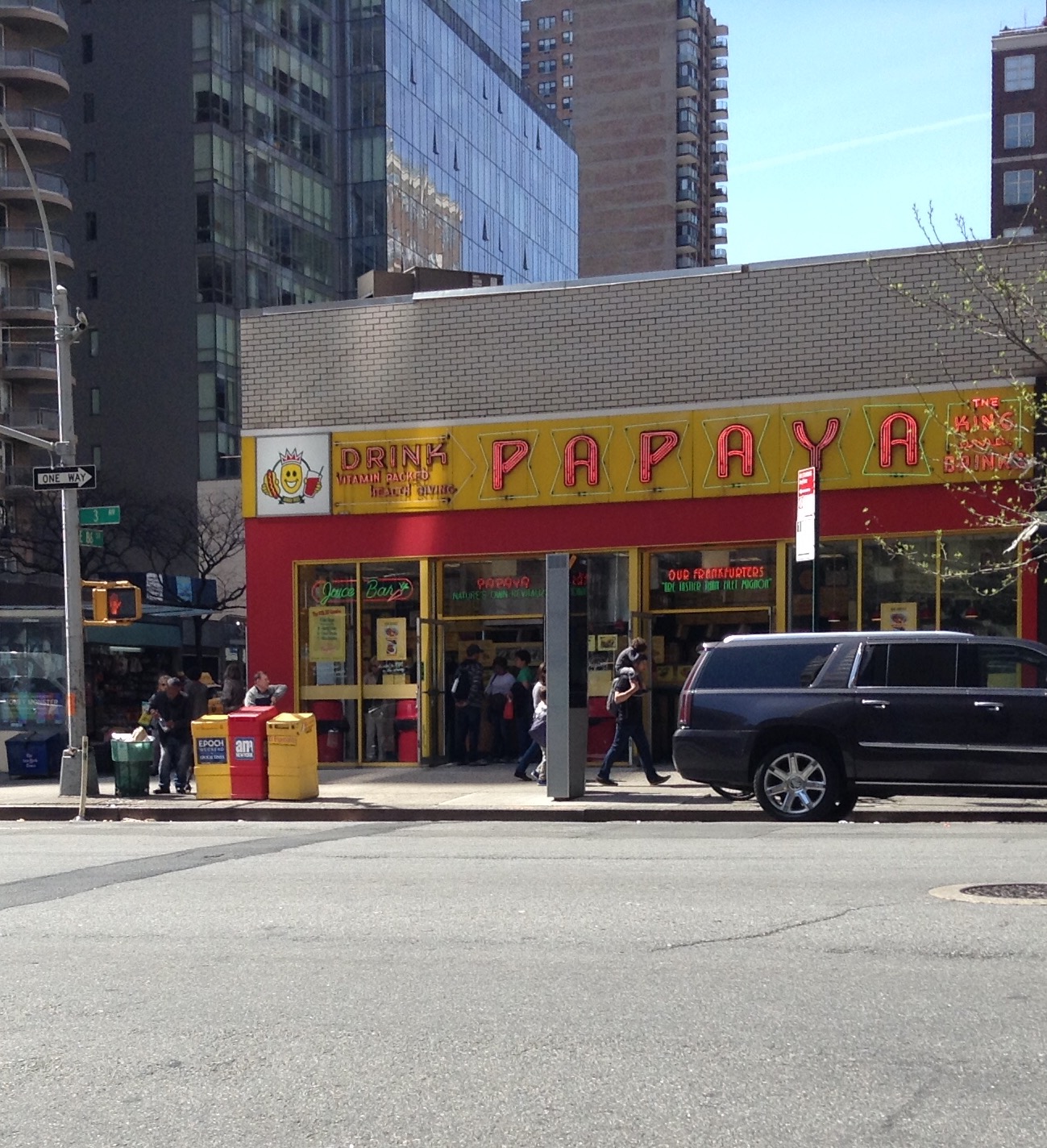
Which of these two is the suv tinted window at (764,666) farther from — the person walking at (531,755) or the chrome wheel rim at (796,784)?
the person walking at (531,755)

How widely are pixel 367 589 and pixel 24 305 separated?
146ft

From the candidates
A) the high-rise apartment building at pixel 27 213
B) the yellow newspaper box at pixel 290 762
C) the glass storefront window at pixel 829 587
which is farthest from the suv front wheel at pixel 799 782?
the high-rise apartment building at pixel 27 213

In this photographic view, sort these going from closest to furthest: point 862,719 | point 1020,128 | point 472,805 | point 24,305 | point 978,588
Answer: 1. point 862,719
2. point 472,805
3. point 978,588
4. point 24,305
5. point 1020,128

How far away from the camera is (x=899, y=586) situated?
2066 cm

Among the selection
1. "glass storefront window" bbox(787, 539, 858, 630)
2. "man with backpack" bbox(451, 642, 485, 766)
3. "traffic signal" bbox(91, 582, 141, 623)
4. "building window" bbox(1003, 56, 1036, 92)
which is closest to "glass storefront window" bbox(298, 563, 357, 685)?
"man with backpack" bbox(451, 642, 485, 766)

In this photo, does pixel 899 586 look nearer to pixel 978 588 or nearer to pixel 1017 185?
pixel 978 588

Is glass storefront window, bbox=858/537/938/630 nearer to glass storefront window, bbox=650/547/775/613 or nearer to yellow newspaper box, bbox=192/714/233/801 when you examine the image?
glass storefront window, bbox=650/547/775/613

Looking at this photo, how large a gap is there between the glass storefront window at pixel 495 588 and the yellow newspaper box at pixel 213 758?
461 cm

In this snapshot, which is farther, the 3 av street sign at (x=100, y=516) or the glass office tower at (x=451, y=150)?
the glass office tower at (x=451, y=150)

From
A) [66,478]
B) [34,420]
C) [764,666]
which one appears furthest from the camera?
[34,420]

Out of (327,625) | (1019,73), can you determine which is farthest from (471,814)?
(1019,73)

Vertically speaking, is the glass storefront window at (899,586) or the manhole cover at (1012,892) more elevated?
the glass storefront window at (899,586)

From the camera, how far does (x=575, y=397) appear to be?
876 inches

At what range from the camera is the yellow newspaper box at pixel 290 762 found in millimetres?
18859
